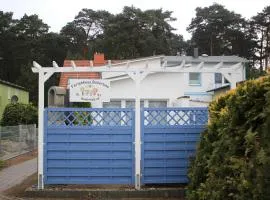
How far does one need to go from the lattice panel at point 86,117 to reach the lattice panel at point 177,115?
418mm

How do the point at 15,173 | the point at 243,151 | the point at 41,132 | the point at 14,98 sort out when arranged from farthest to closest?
the point at 14,98, the point at 15,173, the point at 41,132, the point at 243,151

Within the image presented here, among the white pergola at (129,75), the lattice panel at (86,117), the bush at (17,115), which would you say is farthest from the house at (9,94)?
the lattice panel at (86,117)

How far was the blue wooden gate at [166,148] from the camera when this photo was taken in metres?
10.6

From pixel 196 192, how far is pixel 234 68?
3700 mm

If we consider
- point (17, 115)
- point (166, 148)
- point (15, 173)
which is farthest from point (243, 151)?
point (17, 115)

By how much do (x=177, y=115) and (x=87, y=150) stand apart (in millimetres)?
2134

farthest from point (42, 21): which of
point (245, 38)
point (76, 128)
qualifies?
point (76, 128)

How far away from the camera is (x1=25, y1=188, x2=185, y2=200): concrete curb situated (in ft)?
33.5

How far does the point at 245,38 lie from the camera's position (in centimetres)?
6581

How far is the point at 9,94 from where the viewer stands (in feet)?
116

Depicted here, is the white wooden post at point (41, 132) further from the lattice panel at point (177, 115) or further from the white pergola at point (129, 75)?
the lattice panel at point (177, 115)

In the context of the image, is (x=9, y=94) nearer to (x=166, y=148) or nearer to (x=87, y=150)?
(x=87, y=150)

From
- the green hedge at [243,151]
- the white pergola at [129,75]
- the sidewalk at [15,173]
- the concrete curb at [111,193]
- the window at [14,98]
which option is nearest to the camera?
the green hedge at [243,151]

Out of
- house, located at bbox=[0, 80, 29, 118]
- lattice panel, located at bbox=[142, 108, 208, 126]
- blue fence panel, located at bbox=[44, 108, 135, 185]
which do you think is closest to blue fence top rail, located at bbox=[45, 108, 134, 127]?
blue fence panel, located at bbox=[44, 108, 135, 185]
